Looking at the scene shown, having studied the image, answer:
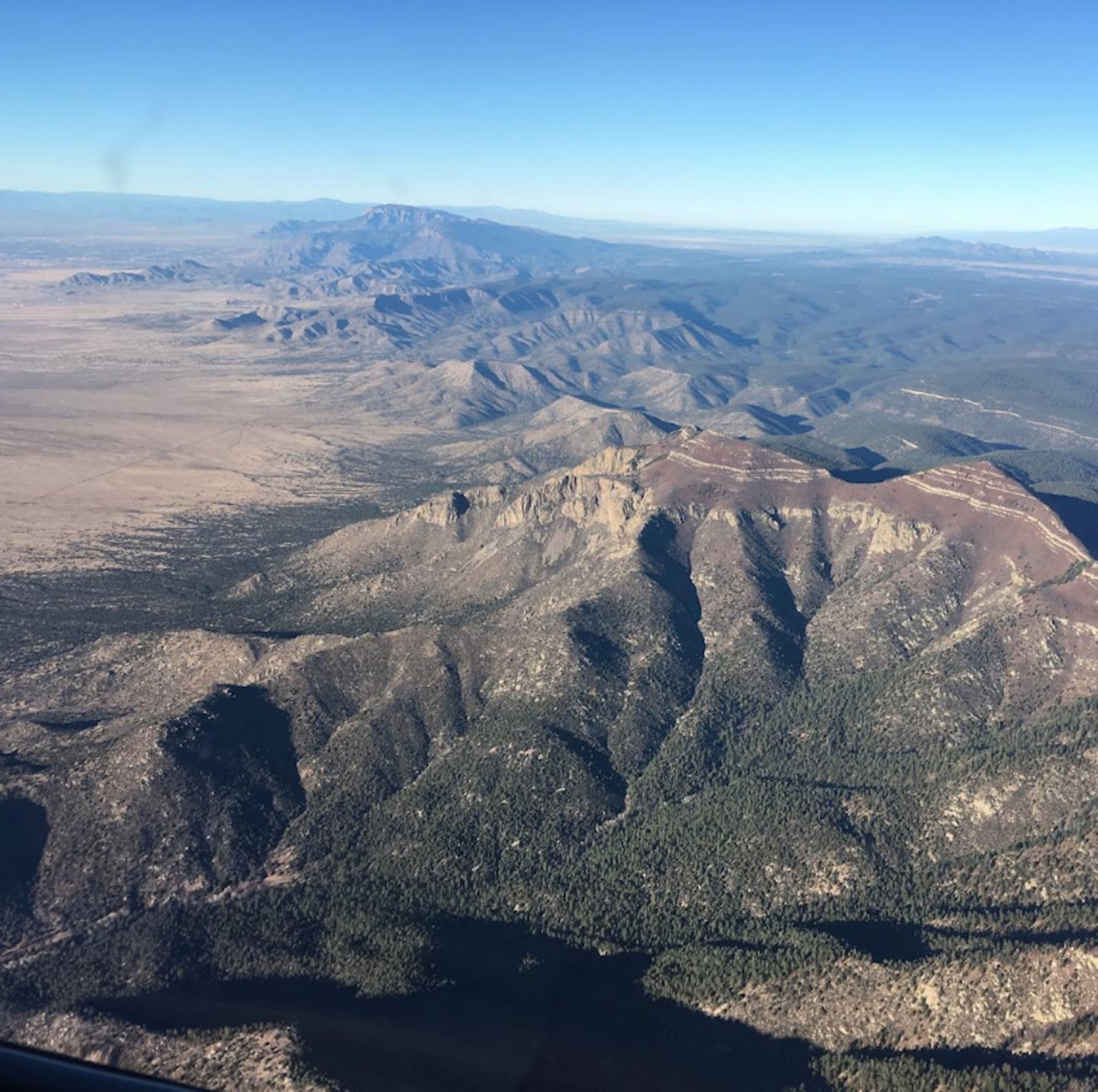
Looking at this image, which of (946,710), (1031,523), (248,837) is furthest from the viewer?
(1031,523)

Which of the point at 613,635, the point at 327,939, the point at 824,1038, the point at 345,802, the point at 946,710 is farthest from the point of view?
the point at 613,635

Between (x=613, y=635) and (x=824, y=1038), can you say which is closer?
(x=824, y=1038)

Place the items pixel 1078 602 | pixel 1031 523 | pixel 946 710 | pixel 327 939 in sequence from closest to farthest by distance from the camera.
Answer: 1. pixel 327 939
2. pixel 946 710
3. pixel 1078 602
4. pixel 1031 523

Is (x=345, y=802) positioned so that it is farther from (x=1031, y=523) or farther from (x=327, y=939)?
(x=1031, y=523)

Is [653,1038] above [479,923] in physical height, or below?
above

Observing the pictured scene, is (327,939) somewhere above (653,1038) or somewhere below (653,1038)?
below

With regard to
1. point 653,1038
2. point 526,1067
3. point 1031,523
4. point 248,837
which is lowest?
point 248,837

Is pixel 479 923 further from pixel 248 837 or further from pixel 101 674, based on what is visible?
pixel 101 674

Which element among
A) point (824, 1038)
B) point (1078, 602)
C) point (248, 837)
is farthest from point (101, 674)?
point (1078, 602)

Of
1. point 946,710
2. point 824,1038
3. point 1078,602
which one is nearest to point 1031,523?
point 1078,602
